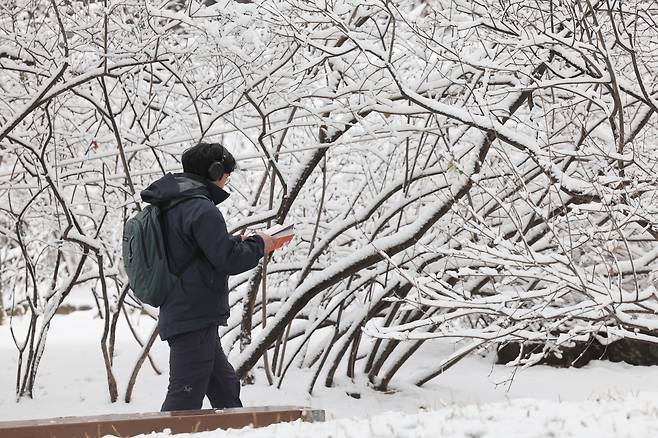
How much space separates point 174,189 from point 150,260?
328 mm

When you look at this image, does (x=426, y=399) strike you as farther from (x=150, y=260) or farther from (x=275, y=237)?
(x=150, y=260)

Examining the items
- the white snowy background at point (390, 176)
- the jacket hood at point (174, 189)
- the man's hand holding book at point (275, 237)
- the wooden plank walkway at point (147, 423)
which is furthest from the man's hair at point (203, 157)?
the wooden plank walkway at point (147, 423)

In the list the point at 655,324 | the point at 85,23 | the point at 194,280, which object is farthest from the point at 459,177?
the point at 85,23

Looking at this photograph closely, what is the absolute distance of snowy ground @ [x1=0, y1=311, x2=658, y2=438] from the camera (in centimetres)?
293

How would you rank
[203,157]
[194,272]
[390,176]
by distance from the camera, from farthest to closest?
[390,176]
[203,157]
[194,272]

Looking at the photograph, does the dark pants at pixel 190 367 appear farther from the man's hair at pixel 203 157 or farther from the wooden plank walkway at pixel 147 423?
the man's hair at pixel 203 157

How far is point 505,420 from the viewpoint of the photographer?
→ 118 inches

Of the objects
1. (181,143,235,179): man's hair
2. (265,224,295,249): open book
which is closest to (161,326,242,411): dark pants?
(265,224,295,249): open book

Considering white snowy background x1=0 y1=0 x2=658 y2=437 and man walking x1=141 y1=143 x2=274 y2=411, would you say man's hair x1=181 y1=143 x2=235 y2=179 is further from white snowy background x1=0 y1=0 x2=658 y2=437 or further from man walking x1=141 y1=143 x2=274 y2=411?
white snowy background x1=0 y1=0 x2=658 y2=437

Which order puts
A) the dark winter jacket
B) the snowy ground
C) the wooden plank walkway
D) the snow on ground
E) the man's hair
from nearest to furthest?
the snow on ground → the snowy ground → the wooden plank walkway → the dark winter jacket → the man's hair

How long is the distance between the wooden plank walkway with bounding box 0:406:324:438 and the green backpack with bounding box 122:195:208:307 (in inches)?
24.6

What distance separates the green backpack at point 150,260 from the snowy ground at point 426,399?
36.2 inches

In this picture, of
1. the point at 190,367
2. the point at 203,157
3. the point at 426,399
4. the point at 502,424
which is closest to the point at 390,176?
the point at 426,399

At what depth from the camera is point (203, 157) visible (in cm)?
411
